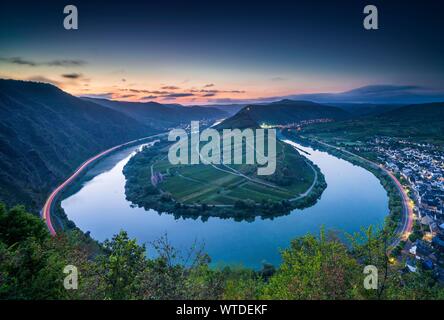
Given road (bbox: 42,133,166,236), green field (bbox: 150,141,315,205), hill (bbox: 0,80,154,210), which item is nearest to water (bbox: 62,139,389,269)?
road (bbox: 42,133,166,236)

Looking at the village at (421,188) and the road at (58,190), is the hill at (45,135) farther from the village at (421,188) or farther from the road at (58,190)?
the village at (421,188)

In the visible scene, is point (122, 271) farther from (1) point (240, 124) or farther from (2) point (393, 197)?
(1) point (240, 124)

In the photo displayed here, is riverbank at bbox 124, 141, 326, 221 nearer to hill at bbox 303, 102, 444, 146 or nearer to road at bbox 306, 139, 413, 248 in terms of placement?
road at bbox 306, 139, 413, 248

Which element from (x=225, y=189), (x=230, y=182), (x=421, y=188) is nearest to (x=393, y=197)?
(x=421, y=188)

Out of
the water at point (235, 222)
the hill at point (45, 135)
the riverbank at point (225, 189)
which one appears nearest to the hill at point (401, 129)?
the riverbank at point (225, 189)

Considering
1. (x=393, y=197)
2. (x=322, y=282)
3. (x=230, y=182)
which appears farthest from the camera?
(x=230, y=182)
